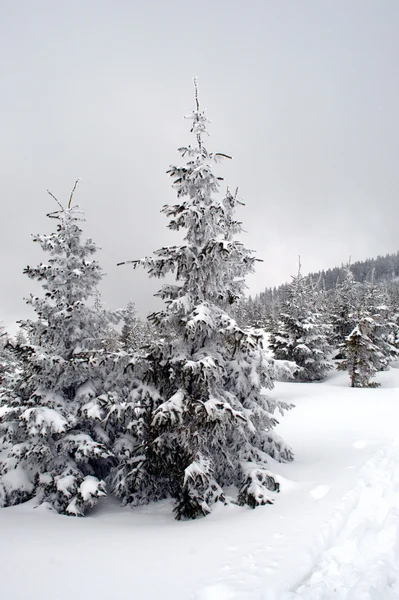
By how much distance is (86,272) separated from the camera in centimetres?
1077

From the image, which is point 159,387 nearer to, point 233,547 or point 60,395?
point 60,395

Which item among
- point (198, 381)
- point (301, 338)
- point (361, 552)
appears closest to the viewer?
point (361, 552)

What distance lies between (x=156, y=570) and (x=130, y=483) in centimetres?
429

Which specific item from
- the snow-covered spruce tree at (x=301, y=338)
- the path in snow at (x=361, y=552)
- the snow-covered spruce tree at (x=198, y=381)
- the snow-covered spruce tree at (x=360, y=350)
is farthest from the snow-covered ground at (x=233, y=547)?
the snow-covered spruce tree at (x=301, y=338)

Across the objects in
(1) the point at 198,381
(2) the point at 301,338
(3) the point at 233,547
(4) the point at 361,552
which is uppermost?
(2) the point at 301,338

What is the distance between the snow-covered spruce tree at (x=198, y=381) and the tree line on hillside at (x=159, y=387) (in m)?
0.04

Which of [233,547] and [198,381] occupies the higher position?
[198,381]

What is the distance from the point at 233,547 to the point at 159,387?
14.5 ft

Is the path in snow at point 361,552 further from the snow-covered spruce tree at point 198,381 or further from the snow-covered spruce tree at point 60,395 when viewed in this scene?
the snow-covered spruce tree at point 60,395

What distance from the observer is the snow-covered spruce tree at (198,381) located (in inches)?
326

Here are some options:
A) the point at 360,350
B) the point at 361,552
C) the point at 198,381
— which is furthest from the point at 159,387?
the point at 360,350

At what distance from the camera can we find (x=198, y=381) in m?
8.26

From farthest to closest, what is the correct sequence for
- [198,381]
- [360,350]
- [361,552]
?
[360,350], [198,381], [361,552]

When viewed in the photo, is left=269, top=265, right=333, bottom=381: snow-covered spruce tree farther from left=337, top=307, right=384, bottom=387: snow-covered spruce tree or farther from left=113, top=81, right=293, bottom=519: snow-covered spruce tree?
left=113, top=81, right=293, bottom=519: snow-covered spruce tree
